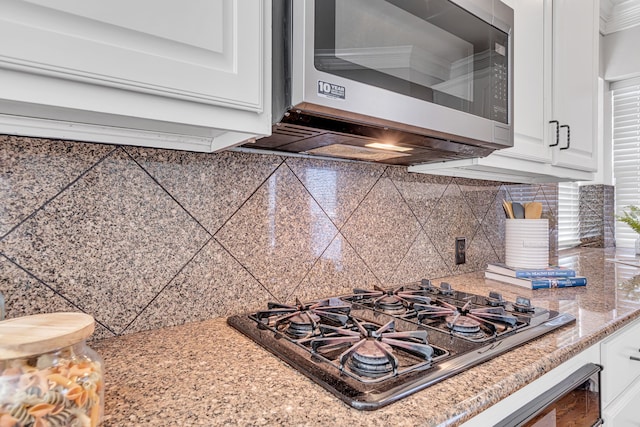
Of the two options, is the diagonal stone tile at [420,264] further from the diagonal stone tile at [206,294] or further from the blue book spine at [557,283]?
the diagonal stone tile at [206,294]

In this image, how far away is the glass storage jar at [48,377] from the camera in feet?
1.32

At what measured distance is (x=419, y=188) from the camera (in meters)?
1.42

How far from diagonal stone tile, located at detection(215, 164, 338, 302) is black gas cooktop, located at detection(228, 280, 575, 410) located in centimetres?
11

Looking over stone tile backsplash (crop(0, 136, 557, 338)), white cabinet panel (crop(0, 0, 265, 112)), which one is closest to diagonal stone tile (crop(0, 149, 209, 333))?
stone tile backsplash (crop(0, 136, 557, 338))

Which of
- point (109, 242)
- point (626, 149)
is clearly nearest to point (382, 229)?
point (109, 242)

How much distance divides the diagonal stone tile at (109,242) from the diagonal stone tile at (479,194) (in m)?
1.19

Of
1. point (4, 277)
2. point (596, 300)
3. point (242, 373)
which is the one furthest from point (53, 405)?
point (596, 300)

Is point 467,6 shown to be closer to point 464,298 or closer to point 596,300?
point 464,298

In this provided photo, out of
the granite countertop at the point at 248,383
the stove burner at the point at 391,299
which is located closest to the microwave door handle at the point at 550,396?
the granite countertop at the point at 248,383

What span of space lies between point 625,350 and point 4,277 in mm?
1454

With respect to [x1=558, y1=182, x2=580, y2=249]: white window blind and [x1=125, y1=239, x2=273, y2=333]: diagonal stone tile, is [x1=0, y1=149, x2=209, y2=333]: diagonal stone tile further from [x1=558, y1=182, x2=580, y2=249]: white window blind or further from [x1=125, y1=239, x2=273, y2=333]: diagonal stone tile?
[x1=558, y1=182, x2=580, y2=249]: white window blind

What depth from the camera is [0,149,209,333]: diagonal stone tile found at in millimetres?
729

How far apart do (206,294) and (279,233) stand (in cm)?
25

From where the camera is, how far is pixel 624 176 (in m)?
2.57
